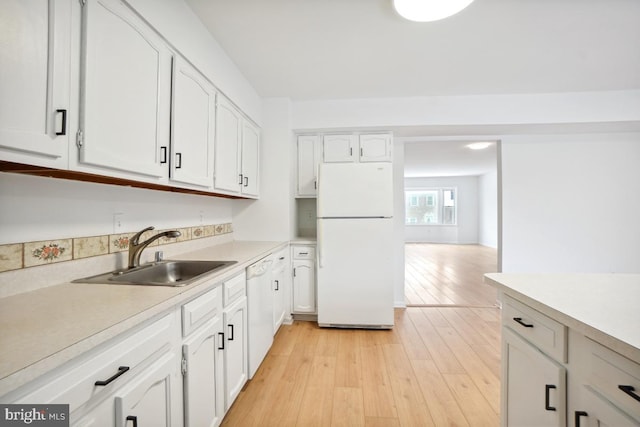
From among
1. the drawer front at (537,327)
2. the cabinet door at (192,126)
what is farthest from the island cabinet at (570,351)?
the cabinet door at (192,126)

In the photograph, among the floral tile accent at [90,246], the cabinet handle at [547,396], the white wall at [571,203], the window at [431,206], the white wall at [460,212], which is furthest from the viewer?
the window at [431,206]

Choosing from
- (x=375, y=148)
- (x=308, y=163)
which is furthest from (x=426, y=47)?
(x=308, y=163)

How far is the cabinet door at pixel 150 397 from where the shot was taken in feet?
2.58

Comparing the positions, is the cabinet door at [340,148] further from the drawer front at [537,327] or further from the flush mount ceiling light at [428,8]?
the drawer front at [537,327]

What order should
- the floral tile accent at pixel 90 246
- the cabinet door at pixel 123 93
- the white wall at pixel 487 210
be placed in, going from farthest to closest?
1. the white wall at pixel 487 210
2. the floral tile accent at pixel 90 246
3. the cabinet door at pixel 123 93

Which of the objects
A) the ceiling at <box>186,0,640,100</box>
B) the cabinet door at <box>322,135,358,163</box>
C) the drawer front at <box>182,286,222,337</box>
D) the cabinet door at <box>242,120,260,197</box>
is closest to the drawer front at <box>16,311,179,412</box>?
the drawer front at <box>182,286,222,337</box>

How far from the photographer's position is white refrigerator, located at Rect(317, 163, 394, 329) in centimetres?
271

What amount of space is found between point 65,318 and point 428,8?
2.10m

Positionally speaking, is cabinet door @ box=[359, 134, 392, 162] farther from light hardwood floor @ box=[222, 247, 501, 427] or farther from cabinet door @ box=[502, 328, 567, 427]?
cabinet door @ box=[502, 328, 567, 427]

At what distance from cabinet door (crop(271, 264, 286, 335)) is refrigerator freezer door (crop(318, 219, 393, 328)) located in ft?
1.22

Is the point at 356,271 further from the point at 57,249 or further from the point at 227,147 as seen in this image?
the point at 57,249

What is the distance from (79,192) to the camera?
4.18 ft

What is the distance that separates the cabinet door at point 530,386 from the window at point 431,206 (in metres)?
9.65

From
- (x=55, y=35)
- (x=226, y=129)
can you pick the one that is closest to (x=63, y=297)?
(x=55, y=35)
